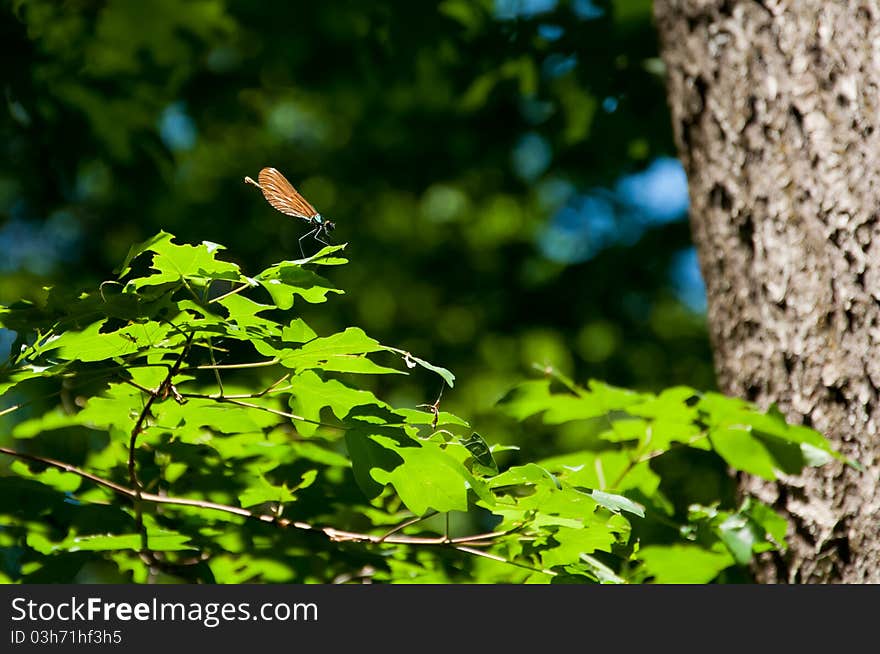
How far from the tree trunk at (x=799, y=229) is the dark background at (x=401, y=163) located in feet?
3.87

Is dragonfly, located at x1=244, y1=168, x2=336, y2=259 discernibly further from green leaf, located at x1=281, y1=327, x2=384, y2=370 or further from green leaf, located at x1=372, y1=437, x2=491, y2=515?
green leaf, located at x1=372, y1=437, x2=491, y2=515

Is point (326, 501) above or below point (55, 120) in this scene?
below

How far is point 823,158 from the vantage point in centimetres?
184

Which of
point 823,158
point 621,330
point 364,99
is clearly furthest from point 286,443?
point 364,99

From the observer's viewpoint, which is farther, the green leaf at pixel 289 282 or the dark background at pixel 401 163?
the dark background at pixel 401 163

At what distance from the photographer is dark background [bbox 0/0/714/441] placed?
3.45 metres

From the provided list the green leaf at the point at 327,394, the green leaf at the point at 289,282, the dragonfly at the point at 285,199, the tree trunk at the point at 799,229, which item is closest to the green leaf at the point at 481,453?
the green leaf at the point at 327,394

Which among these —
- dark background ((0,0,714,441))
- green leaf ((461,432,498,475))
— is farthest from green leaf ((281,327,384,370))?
dark background ((0,0,714,441))

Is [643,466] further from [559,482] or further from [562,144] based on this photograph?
[562,144]

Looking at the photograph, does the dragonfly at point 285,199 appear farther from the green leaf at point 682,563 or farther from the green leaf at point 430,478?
the green leaf at point 682,563

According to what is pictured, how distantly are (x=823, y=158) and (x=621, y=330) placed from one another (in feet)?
14.6

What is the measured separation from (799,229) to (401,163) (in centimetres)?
587

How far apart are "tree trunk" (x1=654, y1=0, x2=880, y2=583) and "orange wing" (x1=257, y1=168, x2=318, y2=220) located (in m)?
1.05

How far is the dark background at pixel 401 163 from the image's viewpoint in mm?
3447
